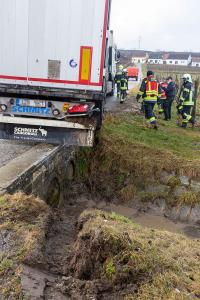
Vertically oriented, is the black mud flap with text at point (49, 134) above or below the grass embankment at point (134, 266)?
above

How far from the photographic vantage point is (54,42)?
6.41m

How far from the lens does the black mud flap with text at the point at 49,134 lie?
6.86 m

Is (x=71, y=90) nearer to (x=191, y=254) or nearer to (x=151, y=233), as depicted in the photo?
(x=151, y=233)

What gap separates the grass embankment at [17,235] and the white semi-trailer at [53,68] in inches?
79.5

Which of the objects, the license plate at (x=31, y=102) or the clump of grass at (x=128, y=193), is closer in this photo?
the license plate at (x=31, y=102)

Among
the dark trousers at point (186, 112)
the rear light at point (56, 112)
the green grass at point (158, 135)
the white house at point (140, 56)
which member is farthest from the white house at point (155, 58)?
the rear light at point (56, 112)

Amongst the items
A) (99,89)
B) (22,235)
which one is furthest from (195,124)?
(22,235)

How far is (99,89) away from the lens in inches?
258

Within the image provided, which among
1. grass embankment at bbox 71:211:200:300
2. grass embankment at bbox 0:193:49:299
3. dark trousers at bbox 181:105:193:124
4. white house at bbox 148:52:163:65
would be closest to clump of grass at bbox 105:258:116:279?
grass embankment at bbox 71:211:200:300

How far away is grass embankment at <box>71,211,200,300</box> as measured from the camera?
3.45 meters

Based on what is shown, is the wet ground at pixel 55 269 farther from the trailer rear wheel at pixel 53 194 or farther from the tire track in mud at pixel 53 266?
the trailer rear wheel at pixel 53 194

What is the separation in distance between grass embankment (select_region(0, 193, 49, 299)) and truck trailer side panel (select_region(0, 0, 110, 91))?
243 cm

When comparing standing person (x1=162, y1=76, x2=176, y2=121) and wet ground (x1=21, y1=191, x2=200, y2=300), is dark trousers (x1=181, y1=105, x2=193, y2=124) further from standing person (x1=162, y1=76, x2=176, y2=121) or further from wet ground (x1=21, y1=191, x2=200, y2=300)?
wet ground (x1=21, y1=191, x2=200, y2=300)

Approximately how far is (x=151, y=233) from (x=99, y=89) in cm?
286
